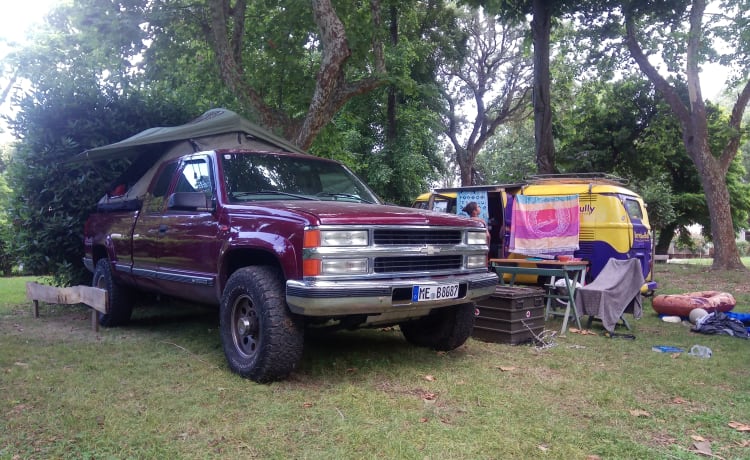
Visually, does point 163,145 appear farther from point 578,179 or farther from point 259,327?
point 578,179

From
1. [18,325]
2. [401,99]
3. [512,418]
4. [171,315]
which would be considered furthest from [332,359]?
[401,99]

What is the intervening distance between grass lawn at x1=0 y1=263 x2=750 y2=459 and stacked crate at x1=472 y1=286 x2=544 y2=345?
0.79ft

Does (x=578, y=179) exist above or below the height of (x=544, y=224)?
above

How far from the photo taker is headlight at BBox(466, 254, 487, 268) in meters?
4.91

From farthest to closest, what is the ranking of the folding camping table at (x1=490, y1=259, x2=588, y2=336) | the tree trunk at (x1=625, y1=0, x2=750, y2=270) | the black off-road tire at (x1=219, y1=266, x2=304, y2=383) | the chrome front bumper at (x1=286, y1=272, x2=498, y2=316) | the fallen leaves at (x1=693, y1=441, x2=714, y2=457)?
the tree trunk at (x1=625, y1=0, x2=750, y2=270) < the folding camping table at (x1=490, y1=259, x2=588, y2=336) < the black off-road tire at (x1=219, y1=266, x2=304, y2=383) < the chrome front bumper at (x1=286, y1=272, x2=498, y2=316) < the fallen leaves at (x1=693, y1=441, x2=714, y2=457)

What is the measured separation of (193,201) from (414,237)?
1.97m

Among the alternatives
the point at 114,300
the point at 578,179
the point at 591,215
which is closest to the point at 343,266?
the point at 114,300

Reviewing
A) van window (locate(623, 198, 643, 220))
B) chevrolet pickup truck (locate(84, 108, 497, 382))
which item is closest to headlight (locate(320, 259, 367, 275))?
chevrolet pickup truck (locate(84, 108, 497, 382))

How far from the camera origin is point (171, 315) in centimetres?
778

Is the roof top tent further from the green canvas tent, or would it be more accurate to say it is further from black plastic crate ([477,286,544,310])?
black plastic crate ([477,286,544,310])

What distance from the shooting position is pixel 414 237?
4430 mm

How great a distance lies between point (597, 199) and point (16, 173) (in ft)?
28.4

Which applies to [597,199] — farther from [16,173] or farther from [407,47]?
[407,47]

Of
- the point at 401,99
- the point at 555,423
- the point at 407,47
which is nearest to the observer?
the point at 555,423
